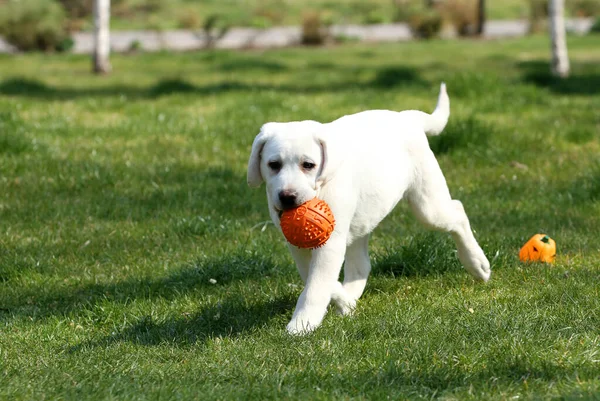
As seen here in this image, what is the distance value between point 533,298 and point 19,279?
3.17 meters

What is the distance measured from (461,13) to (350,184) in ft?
76.1

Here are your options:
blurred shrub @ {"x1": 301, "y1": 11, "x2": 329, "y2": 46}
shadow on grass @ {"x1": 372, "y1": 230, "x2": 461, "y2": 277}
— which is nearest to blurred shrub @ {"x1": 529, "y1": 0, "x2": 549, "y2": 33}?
blurred shrub @ {"x1": 301, "y1": 11, "x2": 329, "y2": 46}

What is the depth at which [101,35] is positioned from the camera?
16.4m

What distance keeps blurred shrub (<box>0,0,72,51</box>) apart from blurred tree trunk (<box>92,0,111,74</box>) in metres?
6.09

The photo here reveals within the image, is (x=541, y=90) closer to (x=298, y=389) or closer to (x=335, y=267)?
(x=335, y=267)

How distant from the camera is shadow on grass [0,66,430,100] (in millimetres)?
13289

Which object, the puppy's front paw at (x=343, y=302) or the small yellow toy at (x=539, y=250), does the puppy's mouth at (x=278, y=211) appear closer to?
the puppy's front paw at (x=343, y=302)

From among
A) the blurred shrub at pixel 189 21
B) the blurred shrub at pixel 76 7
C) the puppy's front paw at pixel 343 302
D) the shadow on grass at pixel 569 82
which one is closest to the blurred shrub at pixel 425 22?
the blurred shrub at pixel 189 21

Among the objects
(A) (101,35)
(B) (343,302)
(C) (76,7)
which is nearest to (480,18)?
(C) (76,7)

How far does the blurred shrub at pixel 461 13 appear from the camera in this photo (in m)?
26.9

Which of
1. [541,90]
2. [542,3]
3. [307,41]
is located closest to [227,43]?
[307,41]

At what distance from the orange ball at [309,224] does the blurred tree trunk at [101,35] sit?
12.6 m

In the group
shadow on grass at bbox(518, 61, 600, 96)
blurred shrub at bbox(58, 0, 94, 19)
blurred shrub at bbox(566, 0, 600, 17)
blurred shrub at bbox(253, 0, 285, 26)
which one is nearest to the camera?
shadow on grass at bbox(518, 61, 600, 96)

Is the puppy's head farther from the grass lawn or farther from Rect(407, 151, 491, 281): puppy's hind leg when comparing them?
Rect(407, 151, 491, 281): puppy's hind leg
